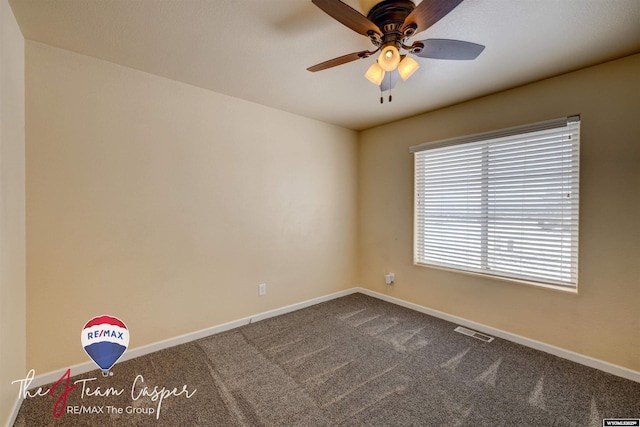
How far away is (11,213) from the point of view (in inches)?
63.0

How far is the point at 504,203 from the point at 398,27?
2025mm

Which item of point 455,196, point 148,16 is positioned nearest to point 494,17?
point 455,196

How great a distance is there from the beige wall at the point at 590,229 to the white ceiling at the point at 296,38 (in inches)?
8.0

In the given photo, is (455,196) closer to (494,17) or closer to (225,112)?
(494,17)

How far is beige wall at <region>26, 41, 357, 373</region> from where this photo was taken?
1939 mm

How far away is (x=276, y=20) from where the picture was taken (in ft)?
5.40

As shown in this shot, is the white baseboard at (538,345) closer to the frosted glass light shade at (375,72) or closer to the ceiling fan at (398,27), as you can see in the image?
the ceiling fan at (398,27)

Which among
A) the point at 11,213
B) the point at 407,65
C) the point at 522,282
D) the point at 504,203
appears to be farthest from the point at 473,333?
the point at 11,213

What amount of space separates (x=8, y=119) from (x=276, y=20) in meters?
1.65

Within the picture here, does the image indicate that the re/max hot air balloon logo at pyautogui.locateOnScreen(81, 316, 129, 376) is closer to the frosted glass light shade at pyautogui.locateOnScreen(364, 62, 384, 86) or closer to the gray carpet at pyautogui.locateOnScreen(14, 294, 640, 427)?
the gray carpet at pyautogui.locateOnScreen(14, 294, 640, 427)

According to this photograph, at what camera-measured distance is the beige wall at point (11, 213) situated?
1.46 m

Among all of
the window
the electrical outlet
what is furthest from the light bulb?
the electrical outlet

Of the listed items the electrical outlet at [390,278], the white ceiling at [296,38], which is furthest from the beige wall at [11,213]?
the electrical outlet at [390,278]

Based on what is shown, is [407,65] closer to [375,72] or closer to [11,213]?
[375,72]
